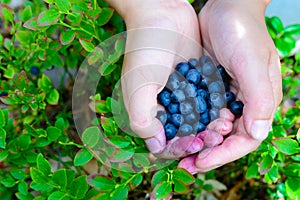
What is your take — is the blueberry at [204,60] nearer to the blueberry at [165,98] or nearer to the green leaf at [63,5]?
the blueberry at [165,98]

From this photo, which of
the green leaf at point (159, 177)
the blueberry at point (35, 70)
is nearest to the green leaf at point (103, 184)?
the green leaf at point (159, 177)

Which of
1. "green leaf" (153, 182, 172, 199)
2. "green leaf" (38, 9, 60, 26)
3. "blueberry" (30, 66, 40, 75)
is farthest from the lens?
"blueberry" (30, 66, 40, 75)

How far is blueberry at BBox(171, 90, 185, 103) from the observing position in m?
1.33

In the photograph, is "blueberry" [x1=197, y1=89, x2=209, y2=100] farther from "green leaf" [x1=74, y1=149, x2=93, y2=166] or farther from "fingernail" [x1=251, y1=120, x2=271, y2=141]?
"green leaf" [x1=74, y1=149, x2=93, y2=166]

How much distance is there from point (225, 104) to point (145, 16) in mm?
383

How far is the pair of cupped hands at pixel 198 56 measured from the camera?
1214 mm

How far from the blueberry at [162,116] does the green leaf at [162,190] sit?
235 millimetres

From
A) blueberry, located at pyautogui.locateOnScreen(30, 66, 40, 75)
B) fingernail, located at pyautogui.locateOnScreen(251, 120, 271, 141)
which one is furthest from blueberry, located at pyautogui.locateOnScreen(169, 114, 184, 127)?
blueberry, located at pyautogui.locateOnScreen(30, 66, 40, 75)

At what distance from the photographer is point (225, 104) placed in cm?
134

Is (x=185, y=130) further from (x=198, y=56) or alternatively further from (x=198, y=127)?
(x=198, y=56)

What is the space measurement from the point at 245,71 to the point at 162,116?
0.26m

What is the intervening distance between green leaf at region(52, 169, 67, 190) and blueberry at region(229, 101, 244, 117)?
51 centimetres

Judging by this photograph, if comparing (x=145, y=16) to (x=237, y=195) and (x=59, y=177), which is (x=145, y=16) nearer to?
(x=59, y=177)

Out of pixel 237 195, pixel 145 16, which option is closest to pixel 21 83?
pixel 145 16
